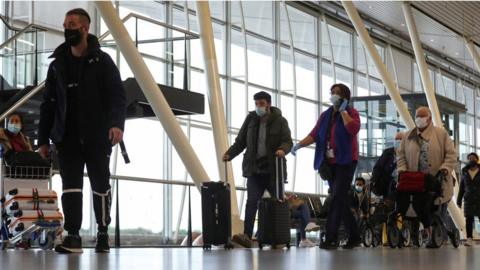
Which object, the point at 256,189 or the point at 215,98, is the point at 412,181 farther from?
the point at 215,98

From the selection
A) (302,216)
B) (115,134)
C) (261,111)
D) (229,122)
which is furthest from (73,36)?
(229,122)

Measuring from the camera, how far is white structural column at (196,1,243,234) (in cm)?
1458

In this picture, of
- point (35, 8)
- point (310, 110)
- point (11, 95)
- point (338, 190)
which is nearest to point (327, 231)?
point (338, 190)

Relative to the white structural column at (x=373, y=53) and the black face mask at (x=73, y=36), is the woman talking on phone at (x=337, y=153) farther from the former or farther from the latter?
the white structural column at (x=373, y=53)

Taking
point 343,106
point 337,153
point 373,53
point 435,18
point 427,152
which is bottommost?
point 337,153

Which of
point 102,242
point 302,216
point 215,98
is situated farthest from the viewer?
point 302,216

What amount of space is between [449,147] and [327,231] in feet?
8.39

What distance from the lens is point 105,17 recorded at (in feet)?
42.7

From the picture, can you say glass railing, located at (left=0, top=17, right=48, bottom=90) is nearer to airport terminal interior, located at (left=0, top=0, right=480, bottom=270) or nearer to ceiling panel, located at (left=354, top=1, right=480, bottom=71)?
airport terminal interior, located at (left=0, top=0, right=480, bottom=270)

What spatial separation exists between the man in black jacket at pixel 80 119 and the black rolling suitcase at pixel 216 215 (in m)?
3.47

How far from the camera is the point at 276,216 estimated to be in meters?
10.1

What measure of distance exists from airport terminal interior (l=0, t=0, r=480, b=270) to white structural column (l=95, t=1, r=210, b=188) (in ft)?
0.07

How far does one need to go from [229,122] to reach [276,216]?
1648 cm

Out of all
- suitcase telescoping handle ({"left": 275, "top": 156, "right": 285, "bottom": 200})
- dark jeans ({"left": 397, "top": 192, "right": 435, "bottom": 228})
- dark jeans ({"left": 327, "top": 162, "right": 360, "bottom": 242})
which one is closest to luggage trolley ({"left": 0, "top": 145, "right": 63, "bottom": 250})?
suitcase telescoping handle ({"left": 275, "top": 156, "right": 285, "bottom": 200})
